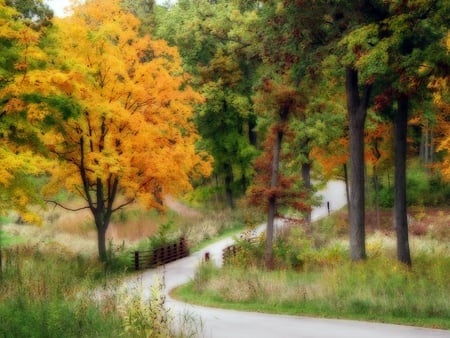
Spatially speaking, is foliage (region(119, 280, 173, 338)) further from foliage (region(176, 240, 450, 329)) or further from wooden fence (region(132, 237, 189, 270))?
wooden fence (region(132, 237, 189, 270))

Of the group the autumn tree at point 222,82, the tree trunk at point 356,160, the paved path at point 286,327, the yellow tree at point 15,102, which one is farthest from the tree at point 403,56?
the autumn tree at point 222,82

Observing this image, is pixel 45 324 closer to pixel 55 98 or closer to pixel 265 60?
pixel 55 98

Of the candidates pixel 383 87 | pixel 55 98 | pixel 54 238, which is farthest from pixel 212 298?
pixel 54 238

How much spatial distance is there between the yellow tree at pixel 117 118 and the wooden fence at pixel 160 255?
6.81ft

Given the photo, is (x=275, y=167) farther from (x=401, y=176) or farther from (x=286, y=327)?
(x=286, y=327)

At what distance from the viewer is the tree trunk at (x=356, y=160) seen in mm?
21547

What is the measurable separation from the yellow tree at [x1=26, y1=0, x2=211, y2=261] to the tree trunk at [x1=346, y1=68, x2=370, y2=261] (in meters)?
8.78

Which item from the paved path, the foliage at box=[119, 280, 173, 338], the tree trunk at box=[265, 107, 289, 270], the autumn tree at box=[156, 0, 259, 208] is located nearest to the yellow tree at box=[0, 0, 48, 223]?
the paved path

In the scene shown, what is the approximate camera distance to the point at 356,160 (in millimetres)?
21531

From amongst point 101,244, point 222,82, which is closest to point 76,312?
point 101,244

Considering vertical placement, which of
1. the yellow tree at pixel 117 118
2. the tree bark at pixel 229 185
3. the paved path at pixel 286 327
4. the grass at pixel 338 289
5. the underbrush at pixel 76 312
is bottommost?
the paved path at pixel 286 327

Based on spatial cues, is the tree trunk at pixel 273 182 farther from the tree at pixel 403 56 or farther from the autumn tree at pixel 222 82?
the autumn tree at pixel 222 82

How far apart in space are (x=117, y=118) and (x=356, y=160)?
32.3 feet

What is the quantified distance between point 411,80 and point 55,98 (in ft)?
37.9
